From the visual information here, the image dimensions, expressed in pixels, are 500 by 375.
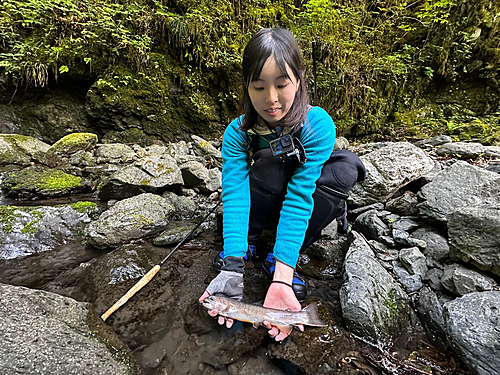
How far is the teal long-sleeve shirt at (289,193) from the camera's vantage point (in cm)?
188

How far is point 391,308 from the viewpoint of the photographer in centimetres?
181

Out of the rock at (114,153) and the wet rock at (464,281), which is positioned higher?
the wet rock at (464,281)

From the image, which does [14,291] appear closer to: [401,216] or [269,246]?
[269,246]

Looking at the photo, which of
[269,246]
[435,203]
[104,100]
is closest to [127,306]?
[269,246]

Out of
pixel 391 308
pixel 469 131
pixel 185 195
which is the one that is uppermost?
pixel 469 131

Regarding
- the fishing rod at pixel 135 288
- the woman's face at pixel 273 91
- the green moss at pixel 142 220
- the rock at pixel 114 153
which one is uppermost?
the woman's face at pixel 273 91

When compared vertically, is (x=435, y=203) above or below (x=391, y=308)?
above

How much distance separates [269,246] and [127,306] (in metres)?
1.40

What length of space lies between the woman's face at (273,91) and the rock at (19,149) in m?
6.10

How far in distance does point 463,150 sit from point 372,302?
153 inches

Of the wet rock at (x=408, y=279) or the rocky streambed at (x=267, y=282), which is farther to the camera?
the wet rock at (x=408, y=279)

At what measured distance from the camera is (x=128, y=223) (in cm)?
293

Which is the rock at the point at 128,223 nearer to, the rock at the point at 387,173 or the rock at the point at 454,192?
the rock at the point at 387,173

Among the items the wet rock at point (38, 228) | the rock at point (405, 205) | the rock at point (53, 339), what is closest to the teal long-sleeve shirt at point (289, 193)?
the rock at point (53, 339)
